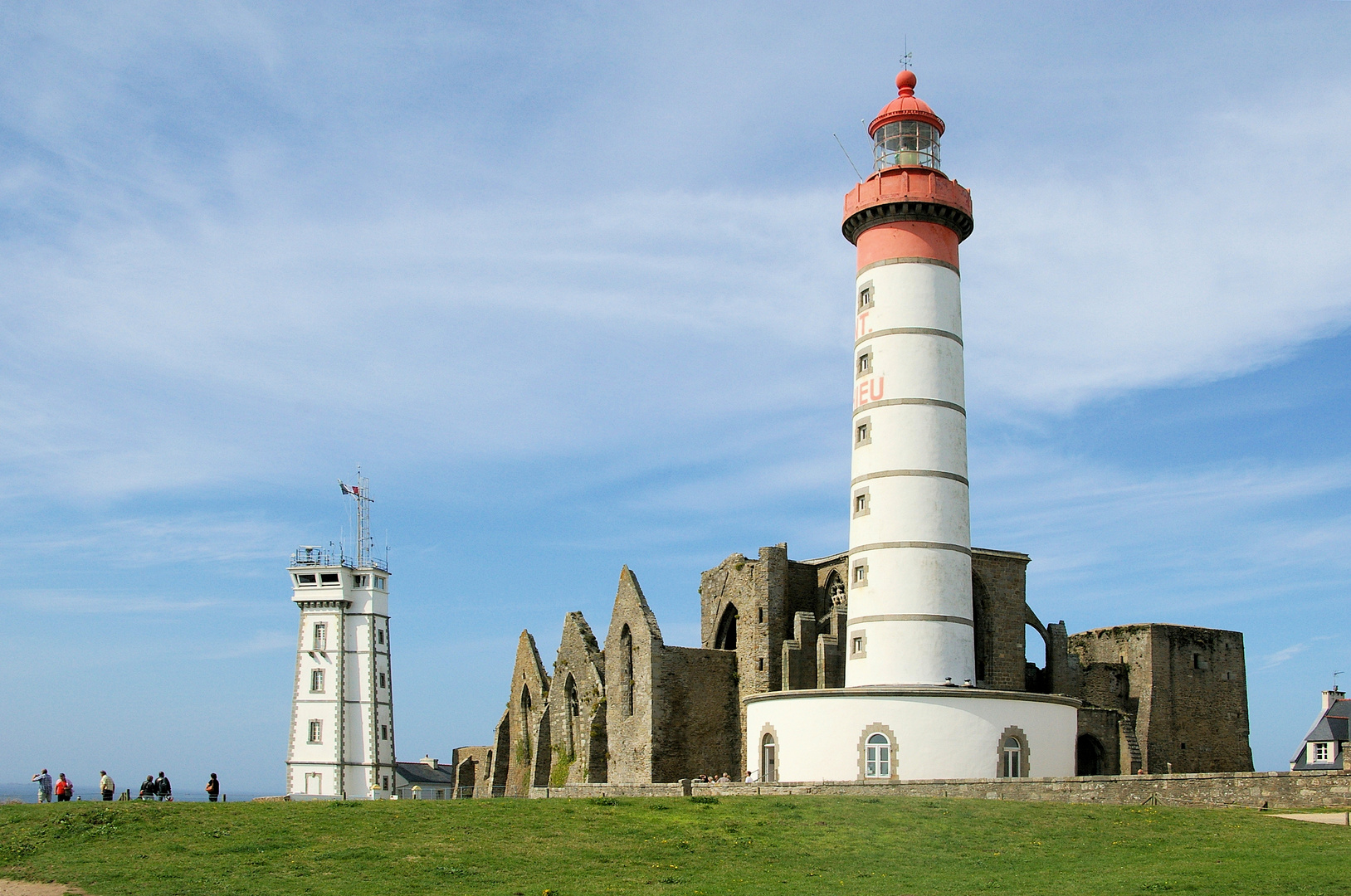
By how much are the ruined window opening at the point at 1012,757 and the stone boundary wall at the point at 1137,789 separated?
4381 millimetres

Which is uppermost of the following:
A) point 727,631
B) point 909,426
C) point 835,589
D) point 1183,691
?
point 909,426

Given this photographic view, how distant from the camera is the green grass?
18188mm

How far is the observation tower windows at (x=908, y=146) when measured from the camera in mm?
37250

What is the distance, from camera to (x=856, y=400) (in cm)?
3588

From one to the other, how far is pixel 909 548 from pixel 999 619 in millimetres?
6520

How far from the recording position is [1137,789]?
2566 cm

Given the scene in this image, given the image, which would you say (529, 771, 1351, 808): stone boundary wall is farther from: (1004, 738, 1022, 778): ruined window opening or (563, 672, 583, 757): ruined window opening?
(563, 672, 583, 757): ruined window opening

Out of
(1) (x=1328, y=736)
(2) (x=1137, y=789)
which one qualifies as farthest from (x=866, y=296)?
(1) (x=1328, y=736)

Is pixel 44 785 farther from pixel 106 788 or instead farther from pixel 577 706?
pixel 577 706

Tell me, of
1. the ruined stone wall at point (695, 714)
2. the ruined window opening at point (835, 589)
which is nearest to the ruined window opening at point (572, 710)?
the ruined stone wall at point (695, 714)

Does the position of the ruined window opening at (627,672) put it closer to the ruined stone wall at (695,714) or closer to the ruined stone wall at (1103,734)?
the ruined stone wall at (695,714)

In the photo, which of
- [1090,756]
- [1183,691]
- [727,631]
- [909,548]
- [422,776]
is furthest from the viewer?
[422,776]

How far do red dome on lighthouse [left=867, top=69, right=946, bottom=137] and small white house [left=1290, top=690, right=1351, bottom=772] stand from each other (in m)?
29.9

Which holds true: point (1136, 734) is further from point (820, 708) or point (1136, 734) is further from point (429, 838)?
point (429, 838)
